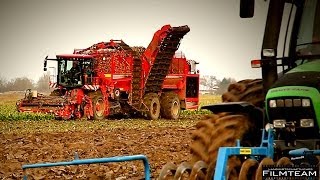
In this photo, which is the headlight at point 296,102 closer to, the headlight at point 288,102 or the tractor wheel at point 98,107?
the headlight at point 288,102

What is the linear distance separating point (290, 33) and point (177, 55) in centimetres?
2285

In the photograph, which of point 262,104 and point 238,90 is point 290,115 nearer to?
point 262,104

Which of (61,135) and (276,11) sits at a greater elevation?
(276,11)

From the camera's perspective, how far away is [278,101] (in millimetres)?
5285

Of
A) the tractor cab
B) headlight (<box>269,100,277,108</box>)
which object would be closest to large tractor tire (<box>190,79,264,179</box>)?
headlight (<box>269,100,277,108</box>)

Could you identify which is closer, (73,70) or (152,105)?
(73,70)

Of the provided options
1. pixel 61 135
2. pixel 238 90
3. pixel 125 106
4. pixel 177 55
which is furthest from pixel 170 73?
pixel 238 90

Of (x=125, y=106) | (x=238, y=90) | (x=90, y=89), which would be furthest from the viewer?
(x=125, y=106)

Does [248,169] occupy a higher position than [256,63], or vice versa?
[256,63]

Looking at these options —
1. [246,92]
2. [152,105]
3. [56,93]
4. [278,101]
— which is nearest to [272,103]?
[278,101]

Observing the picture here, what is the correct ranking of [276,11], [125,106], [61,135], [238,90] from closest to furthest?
[276,11] < [238,90] < [61,135] < [125,106]

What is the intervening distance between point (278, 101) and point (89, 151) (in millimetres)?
7887

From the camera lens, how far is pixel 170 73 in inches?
1133

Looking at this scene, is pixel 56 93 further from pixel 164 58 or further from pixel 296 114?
pixel 296 114
